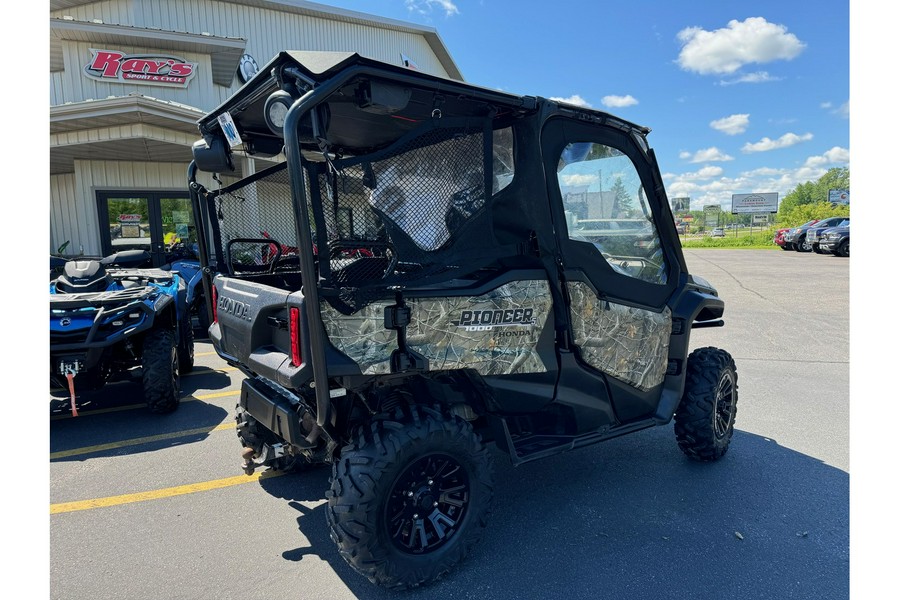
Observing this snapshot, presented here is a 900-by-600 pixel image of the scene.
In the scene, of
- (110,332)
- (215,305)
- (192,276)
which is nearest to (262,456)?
(215,305)

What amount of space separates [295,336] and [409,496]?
983 mm

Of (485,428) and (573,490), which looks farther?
(573,490)

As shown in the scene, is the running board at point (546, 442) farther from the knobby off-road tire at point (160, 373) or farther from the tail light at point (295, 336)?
the knobby off-road tire at point (160, 373)

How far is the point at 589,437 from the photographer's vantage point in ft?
10.5

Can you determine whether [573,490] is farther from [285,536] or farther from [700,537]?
[285,536]

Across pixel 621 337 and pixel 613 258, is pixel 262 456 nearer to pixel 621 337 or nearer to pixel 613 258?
pixel 621 337

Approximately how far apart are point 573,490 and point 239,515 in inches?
85.8

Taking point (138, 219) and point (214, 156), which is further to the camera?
point (138, 219)

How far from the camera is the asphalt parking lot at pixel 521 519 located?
2.62 m

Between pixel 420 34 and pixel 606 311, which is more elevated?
pixel 420 34

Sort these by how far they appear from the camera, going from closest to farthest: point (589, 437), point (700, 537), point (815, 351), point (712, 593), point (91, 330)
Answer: point (712, 593) → point (700, 537) → point (589, 437) → point (91, 330) → point (815, 351)

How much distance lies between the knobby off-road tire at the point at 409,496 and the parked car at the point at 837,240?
27158mm

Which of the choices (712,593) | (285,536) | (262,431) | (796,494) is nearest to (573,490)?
(712,593)

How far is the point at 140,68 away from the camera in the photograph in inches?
500
